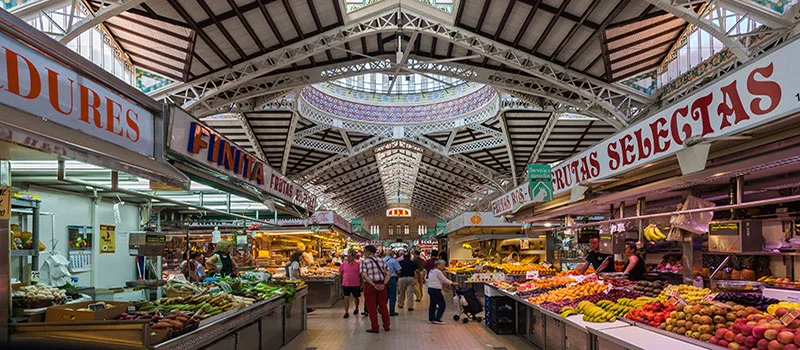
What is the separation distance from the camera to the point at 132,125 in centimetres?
366

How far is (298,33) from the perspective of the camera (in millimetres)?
13500

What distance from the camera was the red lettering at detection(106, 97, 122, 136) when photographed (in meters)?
3.32

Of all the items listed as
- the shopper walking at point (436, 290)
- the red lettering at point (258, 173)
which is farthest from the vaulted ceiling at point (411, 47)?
the shopper walking at point (436, 290)

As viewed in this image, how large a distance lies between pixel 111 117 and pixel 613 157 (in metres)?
4.67

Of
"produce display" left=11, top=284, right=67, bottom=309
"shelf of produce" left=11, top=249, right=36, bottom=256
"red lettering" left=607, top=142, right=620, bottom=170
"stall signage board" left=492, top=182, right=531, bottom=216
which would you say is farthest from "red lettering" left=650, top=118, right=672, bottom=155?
"shelf of produce" left=11, top=249, right=36, bottom=256

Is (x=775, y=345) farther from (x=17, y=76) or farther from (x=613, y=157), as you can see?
(x=17, y=76)

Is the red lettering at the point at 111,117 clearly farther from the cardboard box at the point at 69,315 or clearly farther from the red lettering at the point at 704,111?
the red lettering at the point at 704,111

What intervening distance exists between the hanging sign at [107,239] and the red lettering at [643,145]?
312 inches

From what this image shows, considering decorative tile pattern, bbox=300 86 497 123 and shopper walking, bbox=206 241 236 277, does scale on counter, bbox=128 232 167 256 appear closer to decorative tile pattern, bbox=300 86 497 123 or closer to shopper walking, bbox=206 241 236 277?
shopper walking, bbox=206 241 236 277

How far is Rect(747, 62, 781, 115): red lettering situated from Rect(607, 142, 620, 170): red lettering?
2.31 m

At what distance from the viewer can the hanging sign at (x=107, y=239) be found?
902 cm

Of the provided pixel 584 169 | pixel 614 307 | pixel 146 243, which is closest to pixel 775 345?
pixel 614 307

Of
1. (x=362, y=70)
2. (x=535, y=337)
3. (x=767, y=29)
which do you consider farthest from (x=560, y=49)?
(x=535, y=337)

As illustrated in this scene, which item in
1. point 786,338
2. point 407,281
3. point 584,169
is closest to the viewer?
point 786,338
